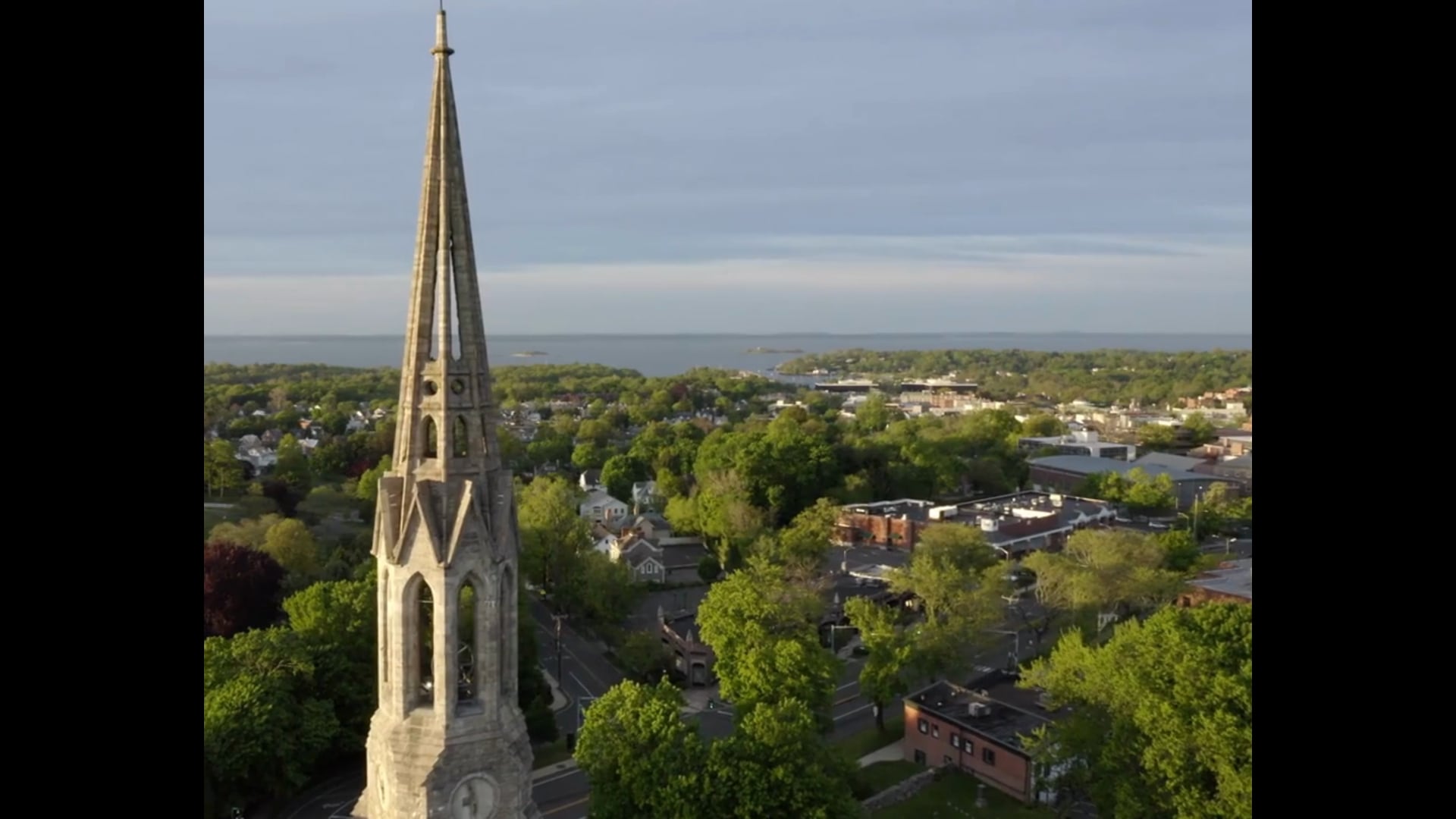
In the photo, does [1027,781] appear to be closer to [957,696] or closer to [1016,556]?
[957,696]

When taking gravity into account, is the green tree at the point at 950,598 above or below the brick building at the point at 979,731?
above

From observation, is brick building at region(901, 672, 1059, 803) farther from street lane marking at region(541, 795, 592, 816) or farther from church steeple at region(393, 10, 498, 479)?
church steeple at region(393, 10, 498, 479)

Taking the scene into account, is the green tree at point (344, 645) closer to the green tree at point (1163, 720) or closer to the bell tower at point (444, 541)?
the bell tower at point (444, 541)

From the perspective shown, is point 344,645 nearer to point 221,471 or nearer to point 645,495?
point 221,471

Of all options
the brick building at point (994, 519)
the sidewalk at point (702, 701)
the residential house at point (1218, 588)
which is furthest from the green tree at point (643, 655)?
the residential house at point (1218, 588)

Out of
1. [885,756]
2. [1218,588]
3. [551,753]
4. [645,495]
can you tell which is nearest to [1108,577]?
[1218,588]

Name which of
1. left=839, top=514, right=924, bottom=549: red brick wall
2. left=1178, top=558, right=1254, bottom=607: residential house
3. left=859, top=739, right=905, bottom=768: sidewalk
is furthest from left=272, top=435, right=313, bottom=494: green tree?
left=1178, top=558, right=1254, bottom=607: residential house
